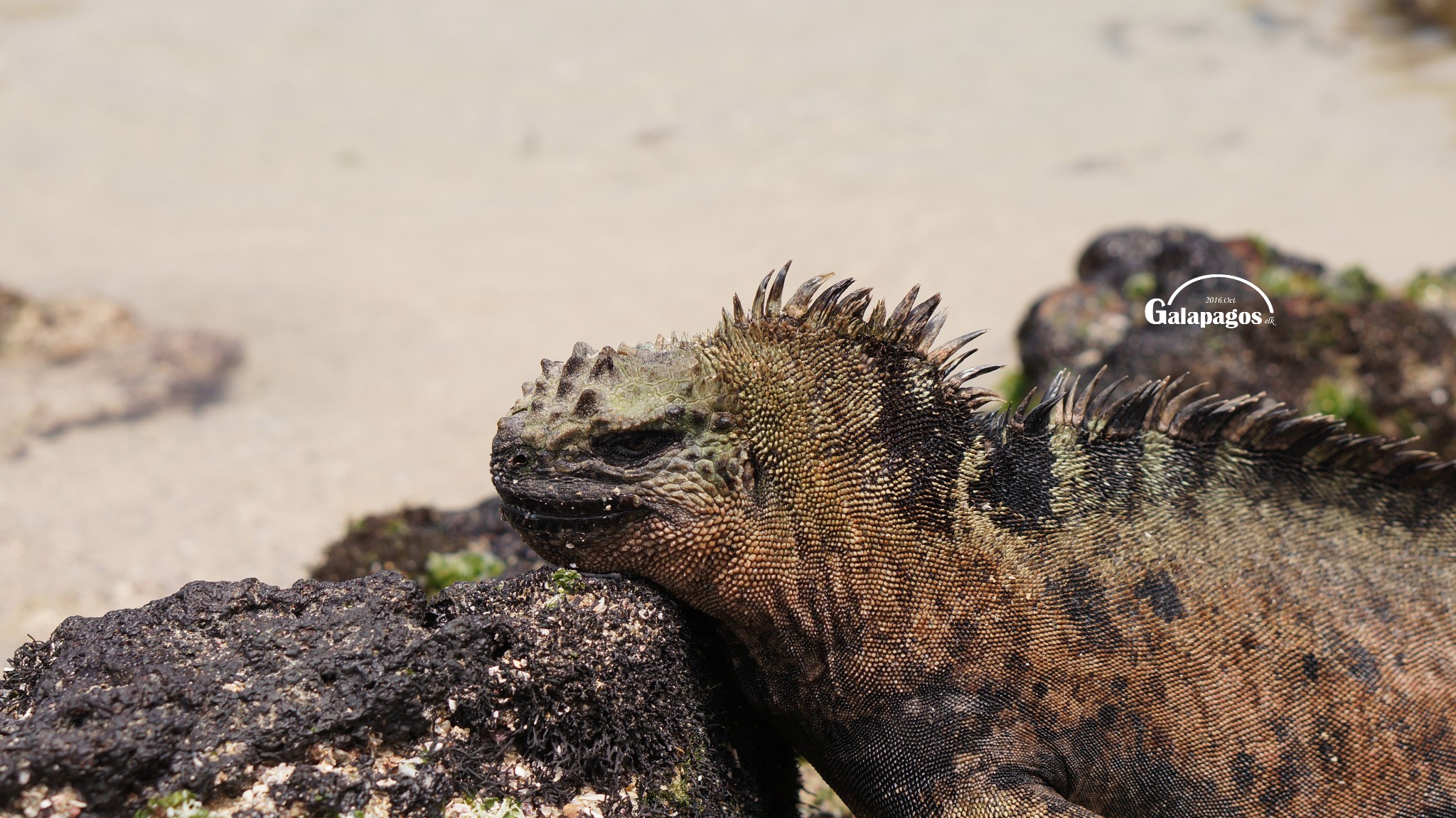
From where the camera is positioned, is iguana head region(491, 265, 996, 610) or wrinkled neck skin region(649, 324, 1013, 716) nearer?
iguana head region(491, 265, 996, 610)

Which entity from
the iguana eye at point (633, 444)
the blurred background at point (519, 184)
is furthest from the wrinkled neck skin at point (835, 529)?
the blurred background at point (519, 184)

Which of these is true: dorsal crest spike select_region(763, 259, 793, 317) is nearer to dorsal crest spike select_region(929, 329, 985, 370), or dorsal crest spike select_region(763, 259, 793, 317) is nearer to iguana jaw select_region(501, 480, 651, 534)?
dorsal crest spike select_region(929, 329, 985, 370)

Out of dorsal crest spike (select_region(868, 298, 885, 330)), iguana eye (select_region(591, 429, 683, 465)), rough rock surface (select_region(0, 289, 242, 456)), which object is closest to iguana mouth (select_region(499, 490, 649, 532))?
iguana eye (select_region(591, 429, 683, 465))

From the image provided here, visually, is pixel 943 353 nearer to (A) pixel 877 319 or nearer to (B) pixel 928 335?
(B) pixel 928 335

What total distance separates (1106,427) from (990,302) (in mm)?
8647

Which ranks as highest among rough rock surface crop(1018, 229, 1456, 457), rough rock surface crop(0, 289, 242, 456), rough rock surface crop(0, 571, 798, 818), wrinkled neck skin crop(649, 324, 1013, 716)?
rough rock surface crop(0, 289, 242, 456)

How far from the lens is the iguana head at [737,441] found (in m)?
3.01

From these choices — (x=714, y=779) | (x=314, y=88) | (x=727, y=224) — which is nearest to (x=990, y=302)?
(x=727, y=224)

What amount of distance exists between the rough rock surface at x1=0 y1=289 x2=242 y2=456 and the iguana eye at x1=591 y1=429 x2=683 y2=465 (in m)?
8.73

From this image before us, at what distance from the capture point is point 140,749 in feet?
8.15

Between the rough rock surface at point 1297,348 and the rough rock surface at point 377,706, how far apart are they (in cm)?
441

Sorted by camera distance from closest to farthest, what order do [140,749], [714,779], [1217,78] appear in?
[140,749] < [714,779] < [1217,78]

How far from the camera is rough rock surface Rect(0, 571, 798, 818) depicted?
2.50m

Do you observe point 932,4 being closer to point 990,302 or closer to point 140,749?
point 990,302
